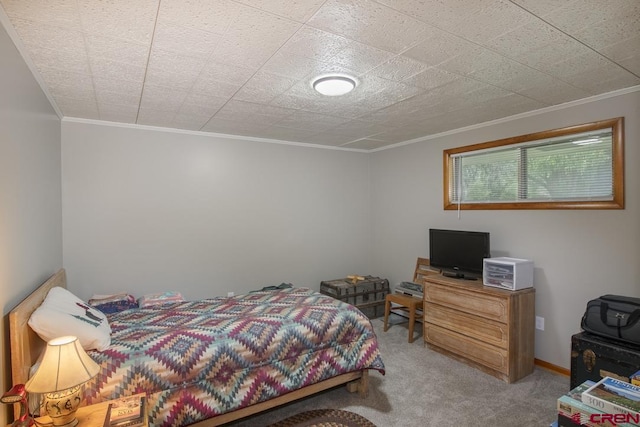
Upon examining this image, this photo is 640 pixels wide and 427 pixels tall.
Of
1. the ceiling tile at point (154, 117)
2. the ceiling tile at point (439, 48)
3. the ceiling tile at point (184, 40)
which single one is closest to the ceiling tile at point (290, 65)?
the ceiling tile at point (184, 40)

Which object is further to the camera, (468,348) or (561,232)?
(468,348)

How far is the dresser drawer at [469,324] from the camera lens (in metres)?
3.05

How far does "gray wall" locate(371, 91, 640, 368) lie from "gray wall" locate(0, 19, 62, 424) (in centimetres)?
407

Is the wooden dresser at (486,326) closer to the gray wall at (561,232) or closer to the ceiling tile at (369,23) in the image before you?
the gray wall at (561,232)

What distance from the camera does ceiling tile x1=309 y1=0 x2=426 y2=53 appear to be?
5.19 ft

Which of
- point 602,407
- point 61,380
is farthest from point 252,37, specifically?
point 602,407

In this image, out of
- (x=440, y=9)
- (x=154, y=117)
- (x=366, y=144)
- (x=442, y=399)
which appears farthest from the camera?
(x=366, y=144)

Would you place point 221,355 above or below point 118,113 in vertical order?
below

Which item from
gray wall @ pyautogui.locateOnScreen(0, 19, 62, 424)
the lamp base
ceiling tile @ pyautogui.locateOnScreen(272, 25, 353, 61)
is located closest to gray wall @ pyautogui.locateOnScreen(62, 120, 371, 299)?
gray wall @ pyautogui.locateOnScreen(0, 19, 62, 424)

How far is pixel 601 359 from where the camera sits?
246 centimetres

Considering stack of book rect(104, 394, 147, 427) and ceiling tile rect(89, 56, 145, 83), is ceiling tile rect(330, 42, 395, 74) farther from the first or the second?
stack of book rect(104, 394, 147, 427)

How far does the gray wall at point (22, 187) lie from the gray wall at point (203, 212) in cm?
62

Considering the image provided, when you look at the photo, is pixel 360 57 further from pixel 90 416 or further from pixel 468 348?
pixel 468 348

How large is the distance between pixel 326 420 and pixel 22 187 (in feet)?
8.39
